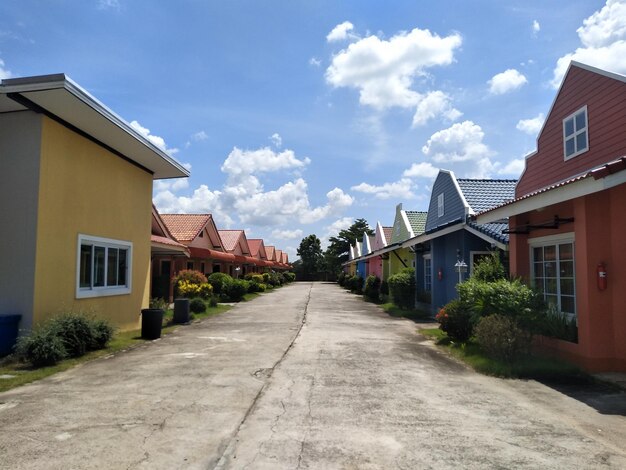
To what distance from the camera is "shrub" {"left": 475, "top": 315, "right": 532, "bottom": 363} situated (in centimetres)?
877

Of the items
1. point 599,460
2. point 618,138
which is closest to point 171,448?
point 599,460

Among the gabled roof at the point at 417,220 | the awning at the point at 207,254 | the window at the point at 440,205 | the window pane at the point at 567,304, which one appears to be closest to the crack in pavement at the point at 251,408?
the window pane at the point at 567,304

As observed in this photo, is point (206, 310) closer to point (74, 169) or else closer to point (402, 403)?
point (74, 169)

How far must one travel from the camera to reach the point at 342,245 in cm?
8688

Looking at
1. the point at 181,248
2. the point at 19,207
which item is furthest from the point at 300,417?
the point at 181,248

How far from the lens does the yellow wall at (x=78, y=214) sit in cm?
1007

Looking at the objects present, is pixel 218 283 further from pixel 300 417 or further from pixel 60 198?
pixel 300 417

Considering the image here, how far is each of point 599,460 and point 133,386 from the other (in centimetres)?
608

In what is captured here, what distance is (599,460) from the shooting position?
14.8 feet

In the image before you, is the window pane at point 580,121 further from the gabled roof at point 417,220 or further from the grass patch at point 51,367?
the gabled roof at point 417,220

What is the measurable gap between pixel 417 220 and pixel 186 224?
1431 centimetres

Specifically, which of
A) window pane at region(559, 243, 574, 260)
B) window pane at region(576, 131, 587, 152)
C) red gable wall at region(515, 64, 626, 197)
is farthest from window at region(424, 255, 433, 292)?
window pane at region(559, 243, 574, 260)

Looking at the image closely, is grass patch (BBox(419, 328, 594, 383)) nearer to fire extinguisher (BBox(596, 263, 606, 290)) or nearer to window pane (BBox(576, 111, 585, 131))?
fire extinguisher (BBox(596, 263, 606, 290))

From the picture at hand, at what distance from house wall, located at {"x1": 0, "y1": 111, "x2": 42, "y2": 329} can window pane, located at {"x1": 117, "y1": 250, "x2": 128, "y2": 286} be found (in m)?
4.08
